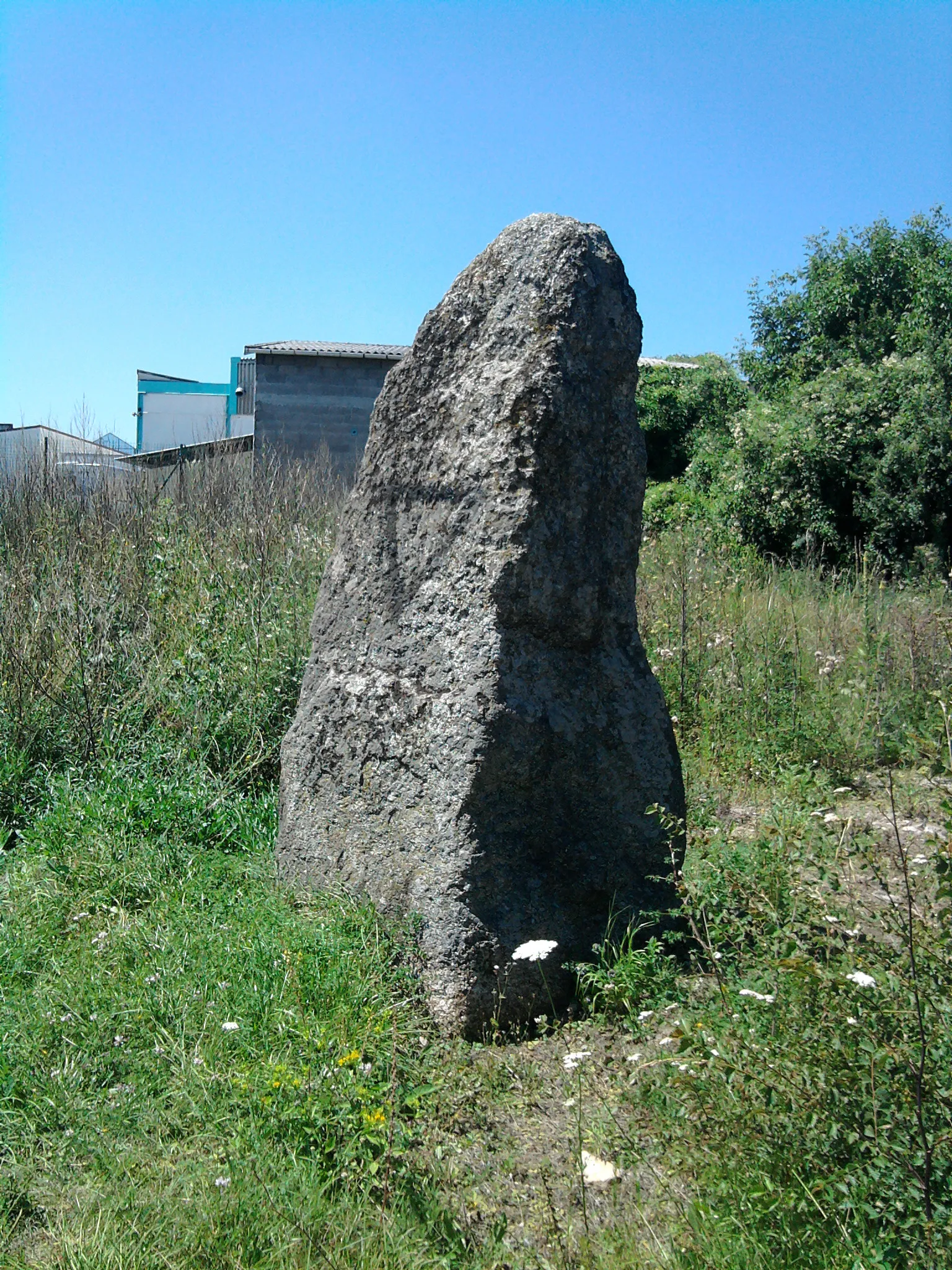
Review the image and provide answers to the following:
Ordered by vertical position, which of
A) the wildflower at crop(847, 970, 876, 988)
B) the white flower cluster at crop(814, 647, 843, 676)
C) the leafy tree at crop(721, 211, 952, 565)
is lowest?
the white flower cluster at crop(814, 647, 843, 676)

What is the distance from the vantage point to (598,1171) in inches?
91.9

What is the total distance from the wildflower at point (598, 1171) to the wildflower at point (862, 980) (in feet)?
2.32

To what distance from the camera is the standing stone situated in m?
3.04

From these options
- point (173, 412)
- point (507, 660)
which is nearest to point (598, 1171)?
point (507, 660)

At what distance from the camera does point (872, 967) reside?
2201mm

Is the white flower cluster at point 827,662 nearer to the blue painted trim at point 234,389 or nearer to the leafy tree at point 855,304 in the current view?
the leafy tree at point 855,304

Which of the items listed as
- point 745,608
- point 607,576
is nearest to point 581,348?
point 607,576

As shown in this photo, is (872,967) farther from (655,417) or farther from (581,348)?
(655,417)

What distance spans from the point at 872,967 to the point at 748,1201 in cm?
55

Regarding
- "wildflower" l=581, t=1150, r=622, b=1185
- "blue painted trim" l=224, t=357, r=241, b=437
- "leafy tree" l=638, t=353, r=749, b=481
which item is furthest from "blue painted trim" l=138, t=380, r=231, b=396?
"wildflower" l=581, t=1150, r=622, b=1185

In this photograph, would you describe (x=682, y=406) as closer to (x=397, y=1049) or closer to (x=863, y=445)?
(x=863, y=445)

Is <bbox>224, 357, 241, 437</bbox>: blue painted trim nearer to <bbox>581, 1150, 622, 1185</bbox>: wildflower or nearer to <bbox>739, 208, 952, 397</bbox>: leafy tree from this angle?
<bbox>739, 208, 952, 397</bbox>: leafy tree

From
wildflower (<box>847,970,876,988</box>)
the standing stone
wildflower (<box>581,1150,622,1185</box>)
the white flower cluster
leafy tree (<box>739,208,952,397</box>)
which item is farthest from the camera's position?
leafy tree (<box>739,208,952,397</box>)

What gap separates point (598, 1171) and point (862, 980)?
82cm
